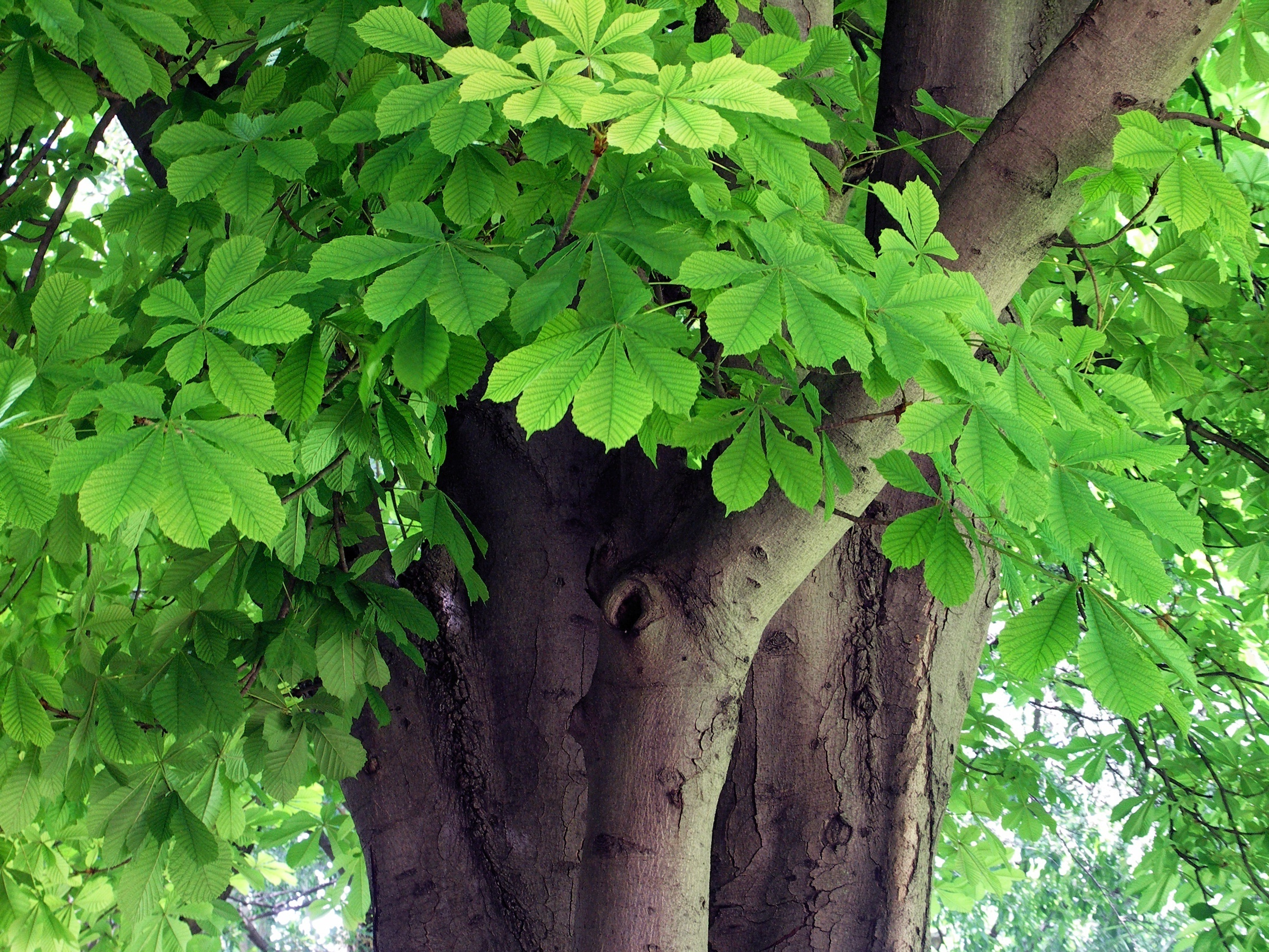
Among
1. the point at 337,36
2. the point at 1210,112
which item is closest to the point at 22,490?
the point at 337,36

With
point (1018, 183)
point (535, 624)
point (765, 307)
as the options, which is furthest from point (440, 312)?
point (535, 624)

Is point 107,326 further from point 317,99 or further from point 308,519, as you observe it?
point 308,519

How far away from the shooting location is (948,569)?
41.9 inches

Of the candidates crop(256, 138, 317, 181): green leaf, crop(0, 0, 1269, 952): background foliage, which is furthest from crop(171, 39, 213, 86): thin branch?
crop(256, 138, 317, 181): green leaf

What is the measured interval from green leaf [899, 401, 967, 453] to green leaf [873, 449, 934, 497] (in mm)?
141

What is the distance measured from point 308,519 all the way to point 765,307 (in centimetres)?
134

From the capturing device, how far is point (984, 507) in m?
1.15

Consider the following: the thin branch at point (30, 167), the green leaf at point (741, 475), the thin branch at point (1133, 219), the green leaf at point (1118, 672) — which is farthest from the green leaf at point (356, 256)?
the thin branch at point (30, 167)

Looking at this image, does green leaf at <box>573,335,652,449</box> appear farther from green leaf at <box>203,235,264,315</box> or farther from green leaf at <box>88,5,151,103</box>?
green leaf at <box>88,5,151,103</box>

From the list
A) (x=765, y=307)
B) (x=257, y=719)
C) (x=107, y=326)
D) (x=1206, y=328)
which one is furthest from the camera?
→ (x=1206, y=328)

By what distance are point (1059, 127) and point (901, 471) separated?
0.55 meters

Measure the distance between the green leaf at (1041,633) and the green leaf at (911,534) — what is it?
0.16 m

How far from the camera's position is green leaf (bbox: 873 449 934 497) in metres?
1.07

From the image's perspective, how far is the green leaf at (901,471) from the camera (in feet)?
3.51
